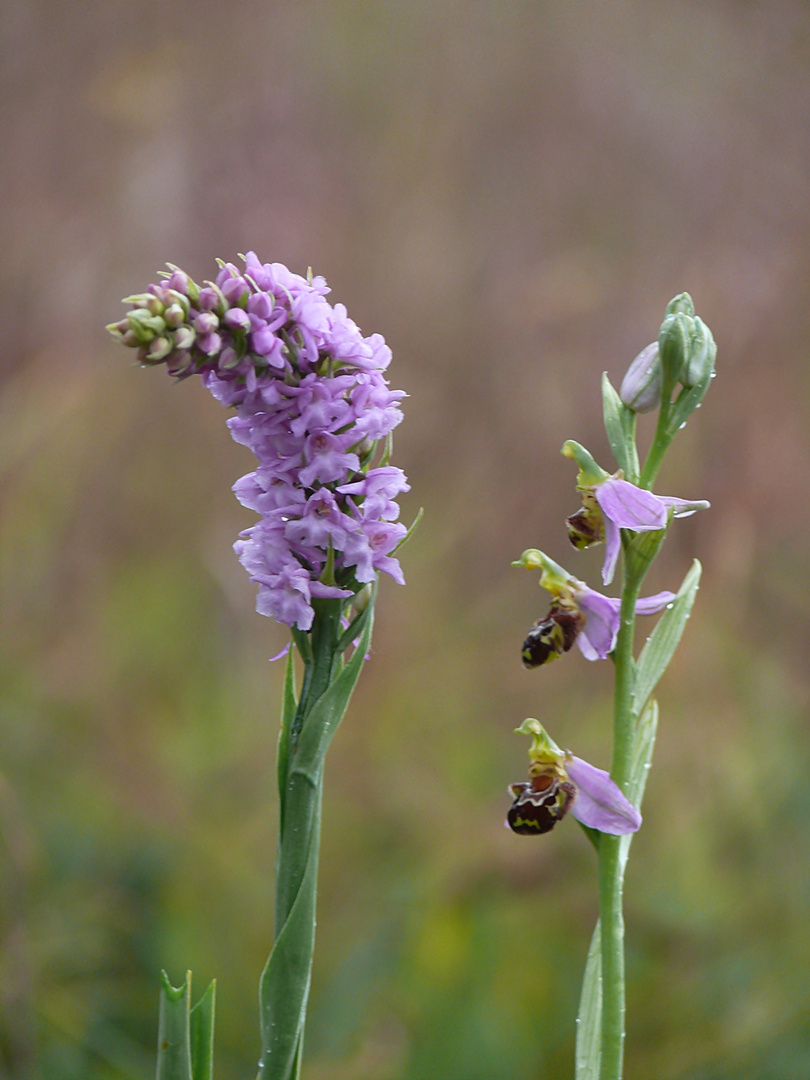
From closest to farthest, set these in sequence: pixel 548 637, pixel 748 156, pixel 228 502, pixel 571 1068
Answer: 1. pixel 548 637
2. pixel 571 1068
3. pixel 228 502
4. pixel 748 156

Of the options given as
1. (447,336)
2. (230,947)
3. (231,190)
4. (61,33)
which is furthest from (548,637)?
(61,33)

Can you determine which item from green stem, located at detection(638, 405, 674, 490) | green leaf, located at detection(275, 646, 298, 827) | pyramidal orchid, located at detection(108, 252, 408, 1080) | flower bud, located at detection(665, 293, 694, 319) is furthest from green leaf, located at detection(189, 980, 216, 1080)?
flower bud, located at detection(665, 293, 694, 319)

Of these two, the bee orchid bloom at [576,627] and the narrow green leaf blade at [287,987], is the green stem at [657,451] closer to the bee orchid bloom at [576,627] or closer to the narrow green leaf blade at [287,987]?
the bee orchid bloom at [576,627]

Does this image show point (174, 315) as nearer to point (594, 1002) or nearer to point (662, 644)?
point (662, 644)

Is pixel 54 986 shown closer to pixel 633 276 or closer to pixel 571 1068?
pixel 571 1068

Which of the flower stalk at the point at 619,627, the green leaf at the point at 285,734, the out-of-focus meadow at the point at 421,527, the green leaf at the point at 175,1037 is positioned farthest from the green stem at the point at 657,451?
the out-of-focus meadow at the point at 421,527

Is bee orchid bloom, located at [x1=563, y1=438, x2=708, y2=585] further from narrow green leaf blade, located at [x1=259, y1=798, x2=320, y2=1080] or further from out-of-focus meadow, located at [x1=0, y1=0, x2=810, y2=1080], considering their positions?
out-of-focus meadow, located at [x1=0, y1=0, x2=810, y2=1080]
